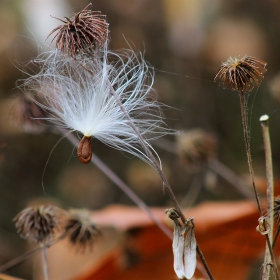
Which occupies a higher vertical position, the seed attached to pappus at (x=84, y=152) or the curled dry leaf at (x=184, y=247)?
the seed attached to pappus at (x=84, y=152)

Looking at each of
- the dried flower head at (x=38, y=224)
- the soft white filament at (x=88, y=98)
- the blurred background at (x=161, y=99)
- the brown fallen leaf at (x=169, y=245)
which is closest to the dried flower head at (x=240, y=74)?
the soft white filament at (x=88, y=98)

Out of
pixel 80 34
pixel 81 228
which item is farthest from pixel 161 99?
pixel 80 34

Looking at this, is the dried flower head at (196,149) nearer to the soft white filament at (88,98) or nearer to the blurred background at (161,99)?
the blurred background at (161,99)

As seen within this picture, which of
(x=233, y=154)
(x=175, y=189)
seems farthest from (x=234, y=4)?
(x=175, y=189)

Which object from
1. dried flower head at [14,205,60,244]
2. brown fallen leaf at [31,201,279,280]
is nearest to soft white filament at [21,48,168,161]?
dried flower head at [14,205,60,244]

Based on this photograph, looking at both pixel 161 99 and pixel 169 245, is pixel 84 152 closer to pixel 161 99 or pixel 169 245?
pixel 169 245
